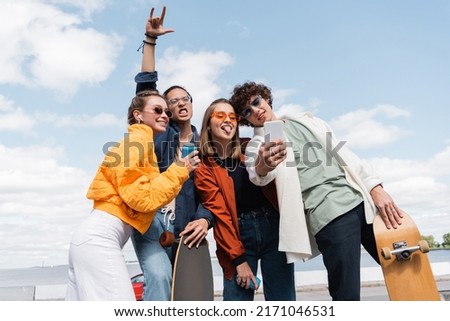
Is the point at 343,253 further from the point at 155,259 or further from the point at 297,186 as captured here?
the point at 155,259

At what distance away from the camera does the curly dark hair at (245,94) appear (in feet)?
12.5

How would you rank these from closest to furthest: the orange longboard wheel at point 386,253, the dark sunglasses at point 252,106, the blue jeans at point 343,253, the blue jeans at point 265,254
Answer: the blue jeans at point 343,253 < the orange longboard wheel at point 386,253 < the blue jeans at point 265,254 < the dark sunglasses at point 252,106

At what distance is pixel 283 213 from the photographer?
3.24 m

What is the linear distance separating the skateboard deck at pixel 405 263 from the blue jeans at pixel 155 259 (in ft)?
5.01

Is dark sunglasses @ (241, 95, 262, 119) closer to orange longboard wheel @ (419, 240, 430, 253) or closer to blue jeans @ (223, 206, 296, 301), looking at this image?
blue jeans @ (223, 206, 296, 301)

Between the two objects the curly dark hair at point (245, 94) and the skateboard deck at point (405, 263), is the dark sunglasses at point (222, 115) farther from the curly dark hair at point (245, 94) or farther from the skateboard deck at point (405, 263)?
the skateboard deck at point (405, 263)

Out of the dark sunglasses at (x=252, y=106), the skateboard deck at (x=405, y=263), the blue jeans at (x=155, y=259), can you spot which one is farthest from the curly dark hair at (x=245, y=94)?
the skateboard deck at (x=405, y=263)

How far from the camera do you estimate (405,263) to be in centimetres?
329

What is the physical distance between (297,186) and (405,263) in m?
0.98

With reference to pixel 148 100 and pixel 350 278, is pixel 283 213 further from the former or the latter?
pixel 148 100

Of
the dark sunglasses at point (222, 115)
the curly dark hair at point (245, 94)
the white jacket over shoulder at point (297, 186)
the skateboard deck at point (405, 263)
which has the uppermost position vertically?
the curly dark hair at point (245, 94)

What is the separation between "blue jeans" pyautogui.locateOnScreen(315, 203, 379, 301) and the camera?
3.03 m

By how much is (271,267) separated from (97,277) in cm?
137
